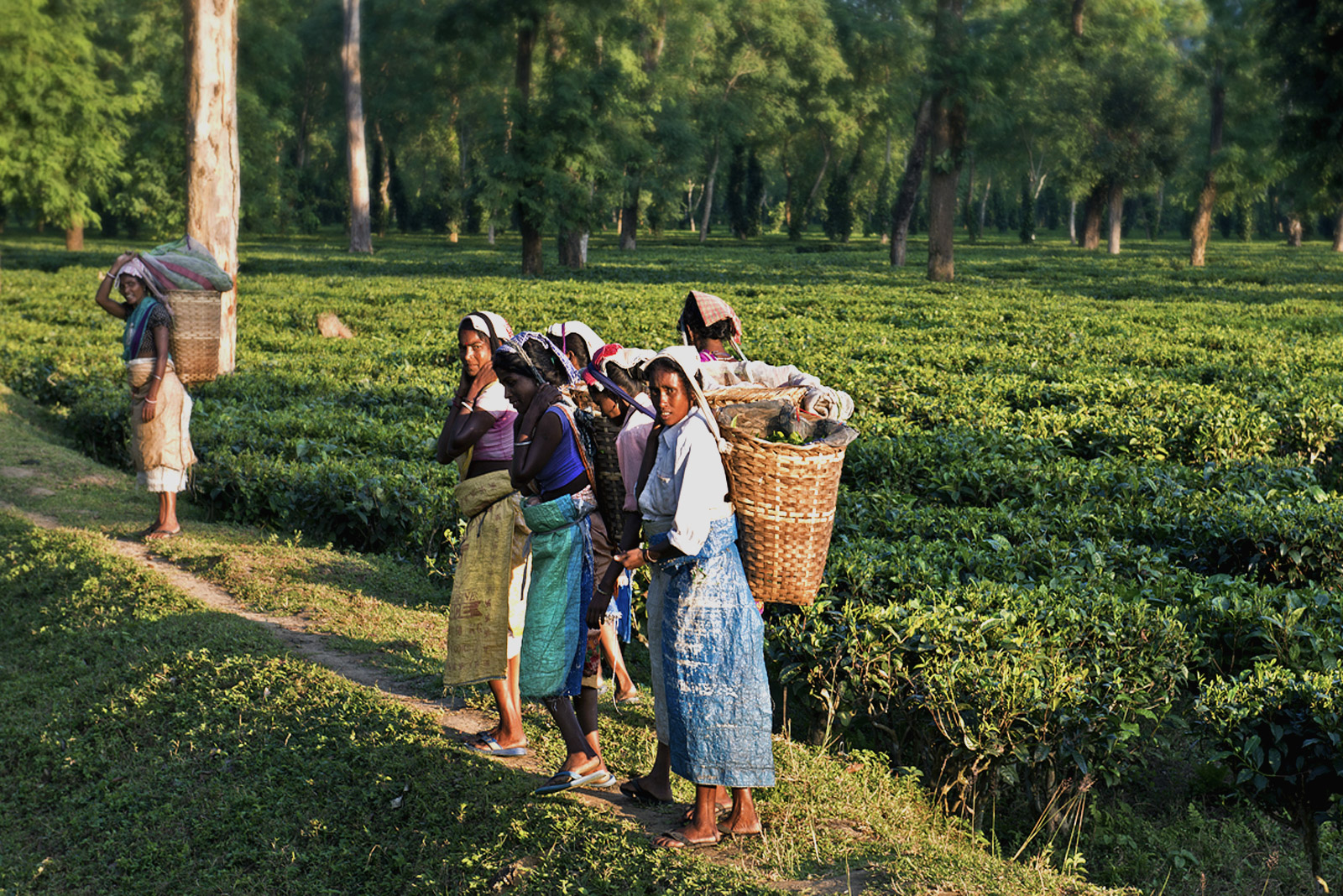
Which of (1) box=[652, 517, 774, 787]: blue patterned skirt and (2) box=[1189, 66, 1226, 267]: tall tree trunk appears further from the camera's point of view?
(2) box=[1189, 66, 1226, 267]: tall tree trunk

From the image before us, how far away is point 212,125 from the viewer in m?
13.2

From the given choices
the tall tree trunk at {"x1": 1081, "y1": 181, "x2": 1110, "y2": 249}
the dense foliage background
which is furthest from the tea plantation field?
the tall tree trunk at {"x1": 1081, "y1": 181, "x2": 1110, "y2": 249}

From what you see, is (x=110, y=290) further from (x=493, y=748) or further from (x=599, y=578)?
(x=493, y=748)

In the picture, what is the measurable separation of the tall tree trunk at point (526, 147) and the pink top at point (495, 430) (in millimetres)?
28196

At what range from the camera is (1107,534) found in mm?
6602

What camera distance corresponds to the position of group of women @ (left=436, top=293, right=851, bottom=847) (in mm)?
3791

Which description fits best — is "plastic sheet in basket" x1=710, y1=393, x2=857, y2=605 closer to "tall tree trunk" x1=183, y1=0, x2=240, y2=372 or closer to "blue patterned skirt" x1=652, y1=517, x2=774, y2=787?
"blue patterned skirt" x1=652, y1=517, x2=774, y2=787

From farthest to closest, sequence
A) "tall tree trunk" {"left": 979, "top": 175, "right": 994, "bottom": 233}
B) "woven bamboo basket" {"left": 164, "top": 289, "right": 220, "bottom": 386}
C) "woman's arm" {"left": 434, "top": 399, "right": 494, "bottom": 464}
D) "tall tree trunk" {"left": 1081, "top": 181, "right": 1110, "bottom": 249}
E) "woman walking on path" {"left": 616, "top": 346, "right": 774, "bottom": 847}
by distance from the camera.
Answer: "tall tree trunk" {"left": 979, "top": 175, "right": 994, "bottom": 233}, "tall tree trunk" {"left": 1081, "top": 181, "right": 1110, "bottom": 249}, "woven bamboo basket" {"left": 164, "top": 289, "right": 220, "bottom": 386}, "woman's arm" {"left": 434, "top": 399, "right": 494, "bottom": 464}, "woman walking on path" {"left": 616, "top": 346, "right": 774, "bottom": 847}

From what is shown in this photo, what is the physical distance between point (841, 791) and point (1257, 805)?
1941 mm

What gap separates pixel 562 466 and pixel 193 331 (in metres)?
4.76

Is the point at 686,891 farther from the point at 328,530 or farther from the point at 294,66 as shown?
the point at 294,66

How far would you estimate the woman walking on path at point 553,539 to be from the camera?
14.0ft

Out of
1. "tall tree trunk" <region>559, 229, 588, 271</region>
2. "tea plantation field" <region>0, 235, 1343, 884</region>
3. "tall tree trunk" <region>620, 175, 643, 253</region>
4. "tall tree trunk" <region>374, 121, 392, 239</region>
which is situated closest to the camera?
"tea plantation field" <region>0, 235, 1343, 884</region>

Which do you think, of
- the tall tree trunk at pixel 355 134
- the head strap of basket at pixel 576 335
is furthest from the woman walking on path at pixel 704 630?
the tall tree trunk at pixel 355 134
